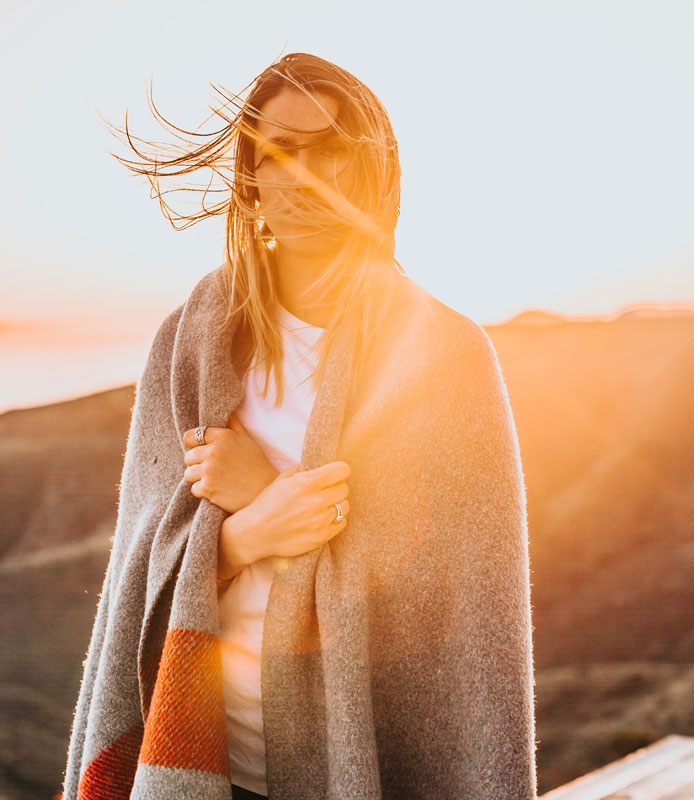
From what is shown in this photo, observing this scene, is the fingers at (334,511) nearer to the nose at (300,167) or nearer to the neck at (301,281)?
the neck at (301,281)

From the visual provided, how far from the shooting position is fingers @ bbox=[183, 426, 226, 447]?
108 cm

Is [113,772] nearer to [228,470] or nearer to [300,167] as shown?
[228,470]

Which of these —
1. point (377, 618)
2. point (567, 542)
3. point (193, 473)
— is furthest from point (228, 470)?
point (567, 542)

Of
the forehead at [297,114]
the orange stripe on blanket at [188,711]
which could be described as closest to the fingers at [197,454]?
the orange stripe on blanket at [188,711]

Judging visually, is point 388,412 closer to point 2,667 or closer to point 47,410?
point 47,410

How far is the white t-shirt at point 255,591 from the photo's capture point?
104 centimetres

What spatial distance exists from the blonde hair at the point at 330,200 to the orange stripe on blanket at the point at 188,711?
387mm

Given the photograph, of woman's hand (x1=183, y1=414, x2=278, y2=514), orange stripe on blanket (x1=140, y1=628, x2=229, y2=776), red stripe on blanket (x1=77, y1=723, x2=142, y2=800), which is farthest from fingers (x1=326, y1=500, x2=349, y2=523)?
red stripe on blanket (x1=77, y1=723, x2=142, y2=800)

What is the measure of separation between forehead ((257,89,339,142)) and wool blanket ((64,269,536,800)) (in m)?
0.29

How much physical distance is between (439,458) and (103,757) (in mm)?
699

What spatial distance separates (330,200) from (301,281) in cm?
17

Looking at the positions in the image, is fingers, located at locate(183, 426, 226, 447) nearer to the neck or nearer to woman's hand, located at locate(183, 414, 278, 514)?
woman's hand, located at locate(183, 414, 278, 514)

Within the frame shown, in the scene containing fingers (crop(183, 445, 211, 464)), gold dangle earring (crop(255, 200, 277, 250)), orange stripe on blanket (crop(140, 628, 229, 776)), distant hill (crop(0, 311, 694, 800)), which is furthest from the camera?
distant hill (crop(0, 311, 694, 800))

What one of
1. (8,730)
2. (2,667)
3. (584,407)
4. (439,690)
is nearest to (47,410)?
(2,667)
